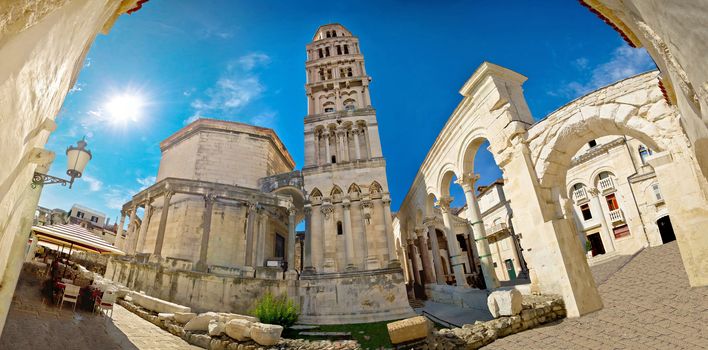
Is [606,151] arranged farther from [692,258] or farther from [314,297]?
[314,297]

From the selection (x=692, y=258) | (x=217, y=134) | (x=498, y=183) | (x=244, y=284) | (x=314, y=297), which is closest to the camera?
(x=692, y=258)

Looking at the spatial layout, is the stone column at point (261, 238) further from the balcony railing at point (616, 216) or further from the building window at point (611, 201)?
the building window at point (611, 201)

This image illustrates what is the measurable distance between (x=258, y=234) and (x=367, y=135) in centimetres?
1012

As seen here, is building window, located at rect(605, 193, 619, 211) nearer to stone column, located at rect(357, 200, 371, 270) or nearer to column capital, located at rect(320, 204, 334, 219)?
stone column, located at rect(357, 200, 371, 270)

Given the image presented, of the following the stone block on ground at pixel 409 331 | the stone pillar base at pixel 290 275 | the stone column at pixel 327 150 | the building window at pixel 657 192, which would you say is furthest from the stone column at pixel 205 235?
the building window at pixel 657 192

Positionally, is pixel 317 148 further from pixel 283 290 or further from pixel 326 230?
pixel 283 290

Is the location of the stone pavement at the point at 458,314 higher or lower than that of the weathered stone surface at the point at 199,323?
lower

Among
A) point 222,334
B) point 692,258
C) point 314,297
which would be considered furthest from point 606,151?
point 222,334

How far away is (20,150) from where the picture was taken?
1993mm

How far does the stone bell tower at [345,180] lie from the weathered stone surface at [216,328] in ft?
27.6

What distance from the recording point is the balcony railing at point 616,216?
22.8m

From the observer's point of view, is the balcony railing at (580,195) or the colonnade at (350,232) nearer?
the colonnade at (350,232)

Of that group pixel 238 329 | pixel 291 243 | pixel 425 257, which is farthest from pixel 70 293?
pixel 425 257

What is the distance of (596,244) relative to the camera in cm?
2508
